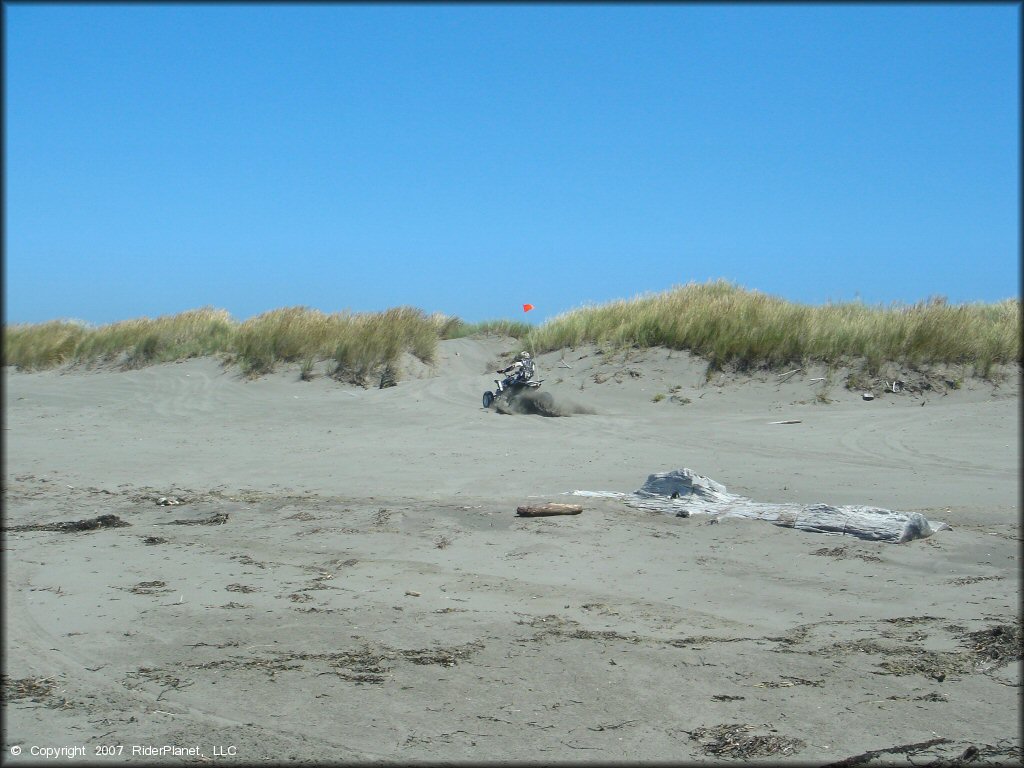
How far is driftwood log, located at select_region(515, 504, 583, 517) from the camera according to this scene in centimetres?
686

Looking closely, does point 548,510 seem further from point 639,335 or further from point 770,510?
point 639,335

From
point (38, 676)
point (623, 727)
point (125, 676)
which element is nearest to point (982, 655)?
point (623, 727)

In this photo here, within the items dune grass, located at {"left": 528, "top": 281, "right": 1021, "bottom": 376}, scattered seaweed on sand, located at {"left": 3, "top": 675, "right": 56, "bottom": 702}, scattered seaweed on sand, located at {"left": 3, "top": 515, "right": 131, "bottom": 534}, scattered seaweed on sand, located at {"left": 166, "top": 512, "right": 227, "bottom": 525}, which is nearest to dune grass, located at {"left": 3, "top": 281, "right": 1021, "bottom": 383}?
dune grass, located at {"left": 528, "top": 281, "right": 1021, "bottom": 376}

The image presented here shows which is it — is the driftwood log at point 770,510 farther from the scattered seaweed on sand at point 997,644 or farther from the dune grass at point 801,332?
the dune grass at point 801,332

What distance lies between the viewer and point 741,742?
3.86m

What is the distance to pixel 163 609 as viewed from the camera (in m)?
5.21

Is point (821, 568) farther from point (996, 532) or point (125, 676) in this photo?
point (125, 676)

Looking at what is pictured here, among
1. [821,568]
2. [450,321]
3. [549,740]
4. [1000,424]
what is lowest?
[549,740]

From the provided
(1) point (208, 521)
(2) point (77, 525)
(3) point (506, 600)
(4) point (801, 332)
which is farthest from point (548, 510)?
(4) point (801, 332)

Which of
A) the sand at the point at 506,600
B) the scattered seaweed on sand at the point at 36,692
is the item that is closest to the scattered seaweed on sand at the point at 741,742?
the sand at the point at 506,600

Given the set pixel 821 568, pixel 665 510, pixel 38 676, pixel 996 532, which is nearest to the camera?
pixel 38 676

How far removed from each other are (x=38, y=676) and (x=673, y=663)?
115 inches

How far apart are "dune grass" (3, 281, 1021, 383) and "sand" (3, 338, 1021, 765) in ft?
7.47

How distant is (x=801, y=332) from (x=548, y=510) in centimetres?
729
